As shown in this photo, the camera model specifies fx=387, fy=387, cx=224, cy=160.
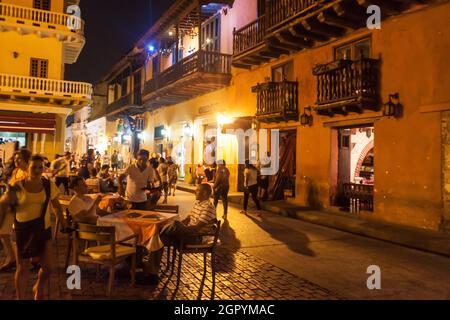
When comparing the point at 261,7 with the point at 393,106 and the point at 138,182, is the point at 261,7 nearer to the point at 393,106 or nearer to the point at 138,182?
the point at 393,106

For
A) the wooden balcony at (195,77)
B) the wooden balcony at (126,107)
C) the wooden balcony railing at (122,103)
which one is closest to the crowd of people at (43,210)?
the wooden balcony at (195,77)

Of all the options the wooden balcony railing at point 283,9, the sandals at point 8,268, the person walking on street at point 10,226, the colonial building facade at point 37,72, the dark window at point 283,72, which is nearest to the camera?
the person walking on street at point 10,226

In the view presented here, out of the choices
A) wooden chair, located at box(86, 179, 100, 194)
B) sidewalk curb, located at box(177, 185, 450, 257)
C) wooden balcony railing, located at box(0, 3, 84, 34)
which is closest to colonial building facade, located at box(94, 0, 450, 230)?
sidewalk curb, located at box(177, 185, 450, 257)

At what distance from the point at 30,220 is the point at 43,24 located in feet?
→ 69.8

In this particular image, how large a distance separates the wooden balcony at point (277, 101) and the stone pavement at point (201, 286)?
8635 millimetres

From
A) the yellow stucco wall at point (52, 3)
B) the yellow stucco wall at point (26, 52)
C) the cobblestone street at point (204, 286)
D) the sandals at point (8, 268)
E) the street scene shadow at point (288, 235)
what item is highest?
the yellow stucco wall at point (52, 3)

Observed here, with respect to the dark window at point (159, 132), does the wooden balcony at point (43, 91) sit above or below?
above

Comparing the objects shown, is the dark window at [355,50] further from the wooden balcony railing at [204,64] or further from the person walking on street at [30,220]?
the person walking on street at [30,220]

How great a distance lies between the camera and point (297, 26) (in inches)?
519

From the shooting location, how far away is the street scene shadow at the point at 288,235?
316 inches

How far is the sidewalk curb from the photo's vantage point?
817cm
